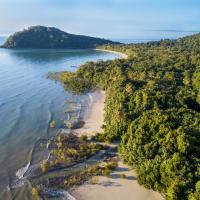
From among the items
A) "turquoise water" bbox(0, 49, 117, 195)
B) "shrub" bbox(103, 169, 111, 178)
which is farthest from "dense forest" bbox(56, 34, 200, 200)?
"turquoise water" bbox(0, 49, 117, 195)

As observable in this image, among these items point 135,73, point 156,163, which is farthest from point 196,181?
point 135,73

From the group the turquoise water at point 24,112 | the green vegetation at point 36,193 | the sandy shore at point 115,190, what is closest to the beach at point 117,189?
the sandy shore at point 115,190

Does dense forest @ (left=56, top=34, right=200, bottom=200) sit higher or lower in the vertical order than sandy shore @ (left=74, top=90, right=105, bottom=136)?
higher

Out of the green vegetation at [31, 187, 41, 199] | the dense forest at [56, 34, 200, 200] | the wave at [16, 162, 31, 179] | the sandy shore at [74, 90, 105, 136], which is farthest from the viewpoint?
the sandy shore at [74, 90, 105, 136]

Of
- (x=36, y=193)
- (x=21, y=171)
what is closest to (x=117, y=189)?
(x=36, y=193)

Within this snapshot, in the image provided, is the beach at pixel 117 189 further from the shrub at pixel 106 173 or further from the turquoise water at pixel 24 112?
the turquoise water at pixel 24 112

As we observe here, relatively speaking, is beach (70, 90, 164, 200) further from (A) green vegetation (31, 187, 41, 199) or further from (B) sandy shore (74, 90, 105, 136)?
(B) sandy shore (74, 90, 105, 136)
